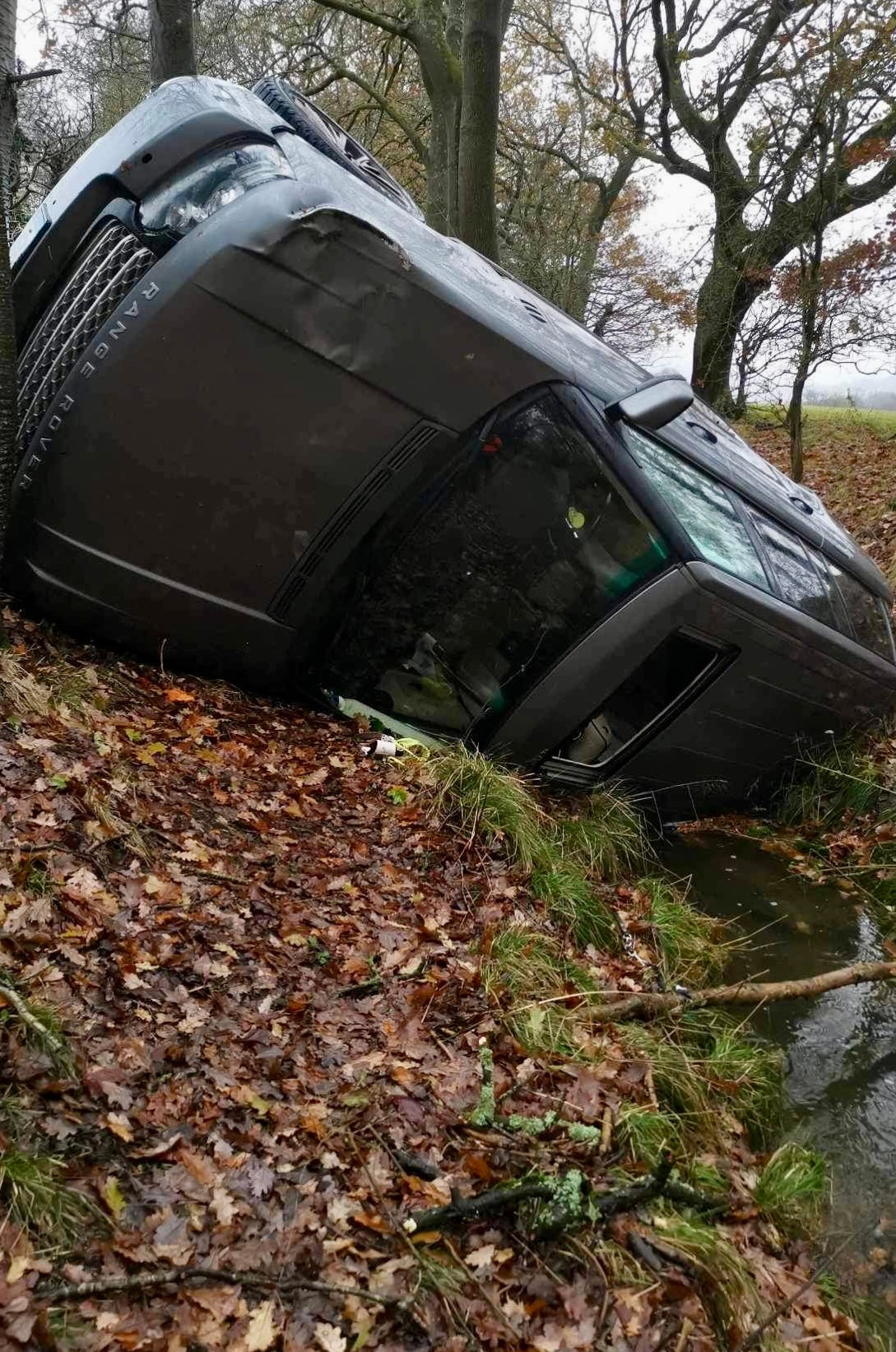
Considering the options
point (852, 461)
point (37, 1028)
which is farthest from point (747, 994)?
point (852, 461)

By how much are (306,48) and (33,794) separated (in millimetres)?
15274

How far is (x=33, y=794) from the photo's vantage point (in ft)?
10.6

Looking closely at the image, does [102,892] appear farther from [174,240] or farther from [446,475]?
[174,240]

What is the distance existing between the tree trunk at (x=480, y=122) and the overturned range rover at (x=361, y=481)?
477 centimetres

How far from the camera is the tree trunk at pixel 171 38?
7.29 metres

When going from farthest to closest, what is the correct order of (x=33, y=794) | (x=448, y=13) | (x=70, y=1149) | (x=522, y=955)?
1. (x=448, y=13)
2. (x=522, y=955)
3. (x=33, y=794)
4. (x=70, y=1149)

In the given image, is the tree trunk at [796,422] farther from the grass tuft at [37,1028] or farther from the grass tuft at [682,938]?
the grass tuft at [37,1028]

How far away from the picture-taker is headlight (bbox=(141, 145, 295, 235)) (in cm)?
399

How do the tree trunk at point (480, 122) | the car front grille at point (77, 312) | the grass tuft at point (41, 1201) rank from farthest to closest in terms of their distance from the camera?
1. the tree trunk at point (480, 122)
2. the car front grille at point (77, 312)
3. the grass tuft at point (41, 1201)

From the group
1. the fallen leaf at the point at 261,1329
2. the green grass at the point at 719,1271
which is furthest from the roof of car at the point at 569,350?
the fallen leaf at the point at 261,1329

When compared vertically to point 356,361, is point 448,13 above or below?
above

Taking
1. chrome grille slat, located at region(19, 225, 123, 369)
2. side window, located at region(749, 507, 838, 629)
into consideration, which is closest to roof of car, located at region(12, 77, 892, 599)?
side window, located at region(749, 507, 838, 629)

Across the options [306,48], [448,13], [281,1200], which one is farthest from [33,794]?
[306,48]

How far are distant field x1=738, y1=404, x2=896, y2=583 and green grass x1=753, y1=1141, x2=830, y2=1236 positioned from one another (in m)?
6.19
